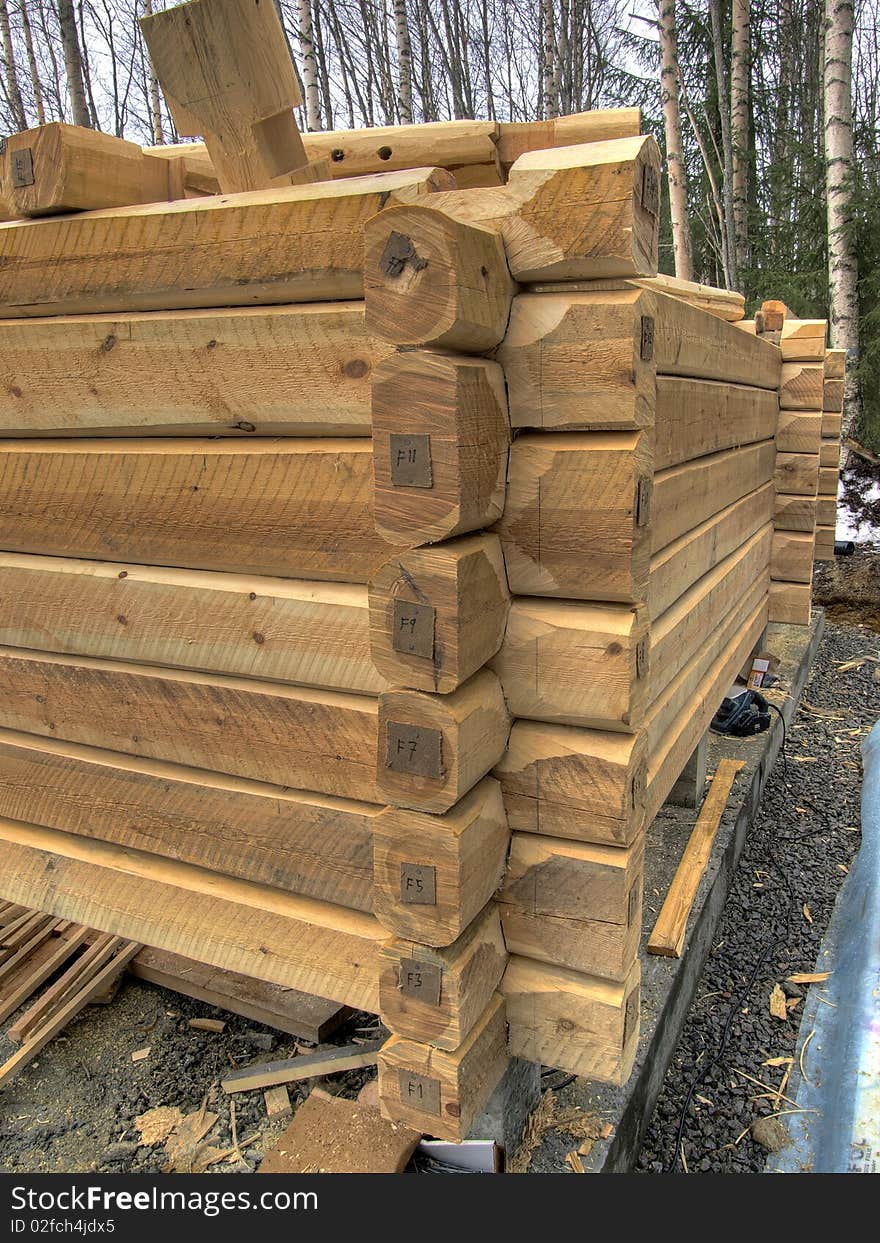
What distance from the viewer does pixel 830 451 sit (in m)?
8.16

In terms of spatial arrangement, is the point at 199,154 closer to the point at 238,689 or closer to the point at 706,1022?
the point at 238,689

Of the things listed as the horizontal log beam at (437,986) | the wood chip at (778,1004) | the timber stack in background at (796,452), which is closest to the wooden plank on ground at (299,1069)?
the horizontal log beam at (437,986)

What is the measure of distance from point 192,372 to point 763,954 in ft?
11.1

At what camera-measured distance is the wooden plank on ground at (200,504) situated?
188 centimetres

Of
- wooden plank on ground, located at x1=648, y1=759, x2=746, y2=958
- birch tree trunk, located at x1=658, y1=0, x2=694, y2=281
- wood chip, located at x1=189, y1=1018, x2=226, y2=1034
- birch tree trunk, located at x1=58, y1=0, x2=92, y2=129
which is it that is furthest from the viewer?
birch tree trunk, located at x1=658, y1=0, x2=694, y2=281

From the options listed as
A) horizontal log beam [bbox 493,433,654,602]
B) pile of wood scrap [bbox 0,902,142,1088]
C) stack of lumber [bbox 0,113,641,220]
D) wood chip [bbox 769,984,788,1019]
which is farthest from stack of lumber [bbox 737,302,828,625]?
pile of wood scrap [bbox 0,902,142,1088]

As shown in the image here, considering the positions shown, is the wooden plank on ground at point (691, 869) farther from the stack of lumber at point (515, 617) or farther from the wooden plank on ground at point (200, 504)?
the wooden plank on ground at point (200, 504)

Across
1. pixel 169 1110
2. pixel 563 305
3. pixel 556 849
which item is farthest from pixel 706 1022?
pixel 563 305

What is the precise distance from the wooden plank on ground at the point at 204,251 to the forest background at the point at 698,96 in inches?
371

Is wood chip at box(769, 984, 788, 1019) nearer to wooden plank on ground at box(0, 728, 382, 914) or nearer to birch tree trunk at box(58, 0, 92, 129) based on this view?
wooden plank on ground at box(0, 728, 382, 914)

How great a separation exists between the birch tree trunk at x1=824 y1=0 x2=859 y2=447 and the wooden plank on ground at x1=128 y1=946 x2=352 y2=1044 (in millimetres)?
9793

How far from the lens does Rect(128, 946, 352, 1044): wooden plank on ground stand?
2.75 m

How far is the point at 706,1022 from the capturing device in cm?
326

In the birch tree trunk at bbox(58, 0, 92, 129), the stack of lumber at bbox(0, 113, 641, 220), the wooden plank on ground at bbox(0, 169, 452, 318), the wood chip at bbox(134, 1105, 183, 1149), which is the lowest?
the wood chip at bbox(134, 1105, 183, 1149)
